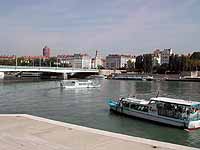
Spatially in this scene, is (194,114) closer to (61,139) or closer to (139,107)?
(139,107)

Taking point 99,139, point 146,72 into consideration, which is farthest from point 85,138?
point 146,72

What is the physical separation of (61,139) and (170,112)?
44.0 feet

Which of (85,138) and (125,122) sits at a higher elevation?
(85,138)

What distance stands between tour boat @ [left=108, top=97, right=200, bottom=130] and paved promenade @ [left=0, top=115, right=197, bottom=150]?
10859mm

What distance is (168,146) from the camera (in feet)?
33.7

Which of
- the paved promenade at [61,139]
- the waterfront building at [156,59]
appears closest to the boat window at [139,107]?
the paved promenade at [61,139]

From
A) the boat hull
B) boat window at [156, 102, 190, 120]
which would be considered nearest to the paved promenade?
the boat hull

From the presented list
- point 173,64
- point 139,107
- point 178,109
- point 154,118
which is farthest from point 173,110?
point 173,64

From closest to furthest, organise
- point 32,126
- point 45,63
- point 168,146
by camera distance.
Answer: point 168,146 < point 32,126 < point 45,63

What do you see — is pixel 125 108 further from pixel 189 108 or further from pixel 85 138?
pixel 85 138

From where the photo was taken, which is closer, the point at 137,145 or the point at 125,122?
the point at 137,145

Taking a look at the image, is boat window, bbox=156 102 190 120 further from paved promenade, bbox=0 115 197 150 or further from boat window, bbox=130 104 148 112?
paved promenade, bbox=0 115 197 150

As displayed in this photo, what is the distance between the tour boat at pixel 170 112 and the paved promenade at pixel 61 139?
10859mm

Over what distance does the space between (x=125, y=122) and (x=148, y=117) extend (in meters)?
1.91
